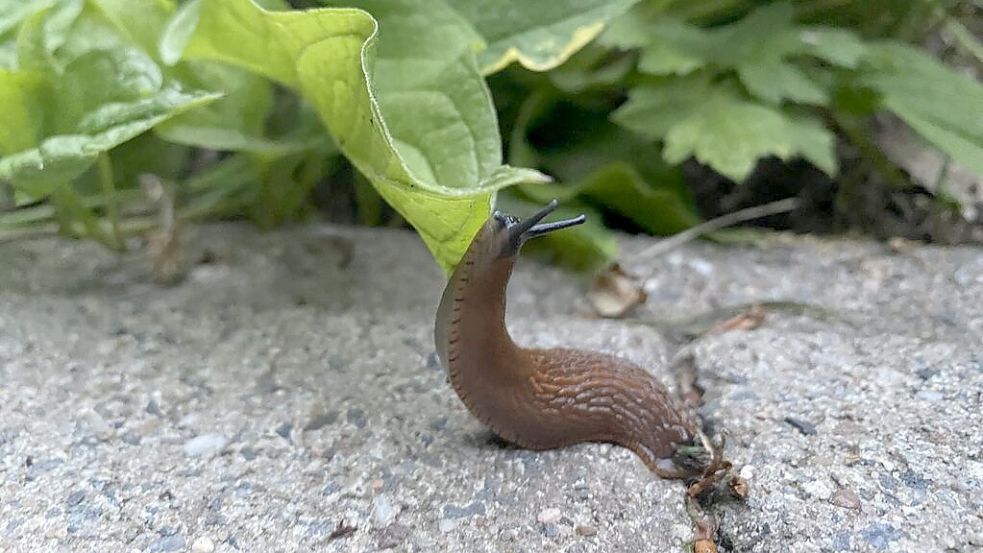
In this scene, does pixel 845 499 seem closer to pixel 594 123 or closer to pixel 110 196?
pixel 594 123

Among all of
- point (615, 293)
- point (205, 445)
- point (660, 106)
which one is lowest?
point (615, 293)

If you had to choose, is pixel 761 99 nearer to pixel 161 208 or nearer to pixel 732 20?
pixel 732 20

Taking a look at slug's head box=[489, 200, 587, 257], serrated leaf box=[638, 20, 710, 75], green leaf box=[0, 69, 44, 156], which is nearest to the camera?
slug's head box=[489, 200, 587, 257]

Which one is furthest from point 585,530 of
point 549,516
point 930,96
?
point 930,96

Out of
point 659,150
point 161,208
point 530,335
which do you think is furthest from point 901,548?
point 161,208

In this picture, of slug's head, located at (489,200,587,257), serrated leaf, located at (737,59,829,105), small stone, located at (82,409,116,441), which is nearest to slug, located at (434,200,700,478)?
slug's head, located at (489,200,587,257)

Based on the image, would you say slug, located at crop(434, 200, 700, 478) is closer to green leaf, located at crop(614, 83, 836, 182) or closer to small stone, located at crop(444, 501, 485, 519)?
small stone, located at crop(444, 501, 485, 519)

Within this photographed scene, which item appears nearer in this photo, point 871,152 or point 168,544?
point 168,544
